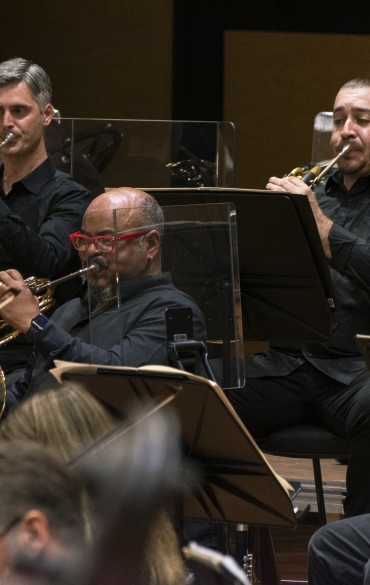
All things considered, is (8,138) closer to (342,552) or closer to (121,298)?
(121,298)

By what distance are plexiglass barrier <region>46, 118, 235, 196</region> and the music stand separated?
1.97 meters

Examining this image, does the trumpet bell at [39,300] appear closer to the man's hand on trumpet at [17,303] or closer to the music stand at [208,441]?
the man's hand on trumpet at [17,303]

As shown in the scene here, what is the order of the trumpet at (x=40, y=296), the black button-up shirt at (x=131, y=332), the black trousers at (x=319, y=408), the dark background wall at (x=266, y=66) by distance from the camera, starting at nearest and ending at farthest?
1. the black button-up shirt at (x=131, y=332)
2. the black trousers at (x=319, y=408)
3. the trumpet at (x=40, y=296)
4. the dark background wall at (x=266, y=66)

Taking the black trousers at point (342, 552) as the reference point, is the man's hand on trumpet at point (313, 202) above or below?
above

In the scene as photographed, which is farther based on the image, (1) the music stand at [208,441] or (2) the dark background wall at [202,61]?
(2) the dark background wall at [202,61]

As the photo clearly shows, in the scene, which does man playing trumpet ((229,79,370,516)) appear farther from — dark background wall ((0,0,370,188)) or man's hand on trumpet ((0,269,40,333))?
dark background wall ((0,0,370,188))

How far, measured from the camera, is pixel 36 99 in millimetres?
3207

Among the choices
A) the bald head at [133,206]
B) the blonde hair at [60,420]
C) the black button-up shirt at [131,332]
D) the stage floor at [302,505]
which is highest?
the blonde hair at [60,420]

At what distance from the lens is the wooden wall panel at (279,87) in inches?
193

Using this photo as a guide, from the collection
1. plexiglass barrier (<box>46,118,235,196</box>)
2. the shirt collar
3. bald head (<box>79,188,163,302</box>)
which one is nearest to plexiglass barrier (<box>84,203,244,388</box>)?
bald head (<box>79,188,163,302</box>)

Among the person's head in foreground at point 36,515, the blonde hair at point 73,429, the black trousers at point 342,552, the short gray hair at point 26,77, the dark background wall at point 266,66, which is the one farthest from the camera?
the dark background wall at point 266,66

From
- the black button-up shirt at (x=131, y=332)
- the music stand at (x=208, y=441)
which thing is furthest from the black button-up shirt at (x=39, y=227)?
the music stand at (x=208, y=441)

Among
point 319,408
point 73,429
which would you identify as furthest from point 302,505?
point 73,429

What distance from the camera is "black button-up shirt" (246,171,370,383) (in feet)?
8.99
